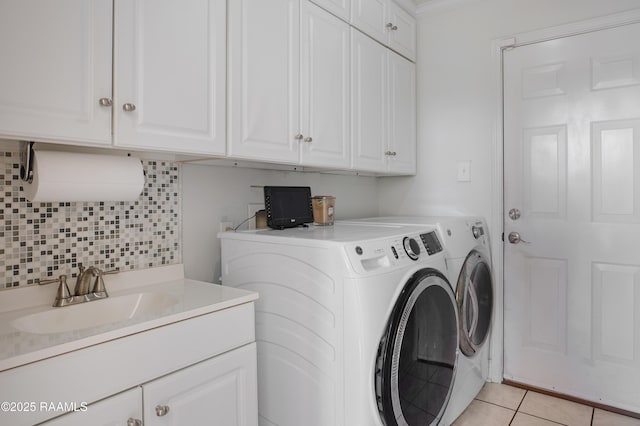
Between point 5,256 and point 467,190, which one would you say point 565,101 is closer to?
point 467,190

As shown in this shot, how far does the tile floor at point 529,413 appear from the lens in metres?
2.01

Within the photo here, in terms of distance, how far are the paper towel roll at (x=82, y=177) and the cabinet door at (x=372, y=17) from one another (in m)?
1.42

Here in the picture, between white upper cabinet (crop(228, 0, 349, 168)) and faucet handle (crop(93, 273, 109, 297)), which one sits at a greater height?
white upper cabinet (crop(228, 0, 349, 168))

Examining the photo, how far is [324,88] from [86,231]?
1.20 meters

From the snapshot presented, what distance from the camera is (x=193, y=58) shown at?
52.8 inches

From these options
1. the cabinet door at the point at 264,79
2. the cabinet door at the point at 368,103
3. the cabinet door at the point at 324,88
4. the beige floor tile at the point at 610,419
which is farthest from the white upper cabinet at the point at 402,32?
the beige floor tile at the point at 610,419

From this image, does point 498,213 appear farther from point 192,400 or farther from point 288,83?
point 192,400

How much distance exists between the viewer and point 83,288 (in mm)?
1344

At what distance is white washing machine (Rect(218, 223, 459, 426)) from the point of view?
1331mm

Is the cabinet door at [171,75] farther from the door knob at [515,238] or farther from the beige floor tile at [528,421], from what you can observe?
the beige floor tile at [528,421]

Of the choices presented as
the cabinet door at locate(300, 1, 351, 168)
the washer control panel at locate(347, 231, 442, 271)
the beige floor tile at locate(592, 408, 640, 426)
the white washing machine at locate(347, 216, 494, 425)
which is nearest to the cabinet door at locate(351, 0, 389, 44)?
the cabinet door at locate(300, 1, 351, 168)

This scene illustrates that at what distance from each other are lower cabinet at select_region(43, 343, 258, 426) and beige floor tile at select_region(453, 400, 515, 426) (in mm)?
1236

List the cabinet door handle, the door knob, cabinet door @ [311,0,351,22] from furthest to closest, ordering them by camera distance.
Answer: the door knob
cabinet door @ [311,0,351,22]
the cabinet door handle

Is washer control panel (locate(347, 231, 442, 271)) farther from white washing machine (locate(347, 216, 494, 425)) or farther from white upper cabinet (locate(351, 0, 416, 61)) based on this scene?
white upper cabinet (locate(351, 0, 416, 61))
